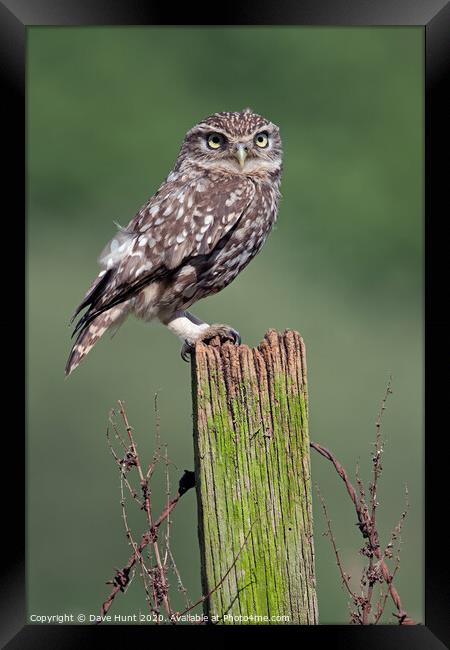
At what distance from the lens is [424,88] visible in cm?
374

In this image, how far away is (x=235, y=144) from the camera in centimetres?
534

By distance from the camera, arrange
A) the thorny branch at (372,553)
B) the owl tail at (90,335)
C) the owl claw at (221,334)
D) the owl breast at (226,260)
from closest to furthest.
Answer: the thorny branch at (372,553), the owl claw at (221,334), the owl tail at (90,335), the owl breast at (226,260)

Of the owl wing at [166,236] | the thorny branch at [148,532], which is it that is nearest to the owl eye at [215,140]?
the owl wing at [166,236]

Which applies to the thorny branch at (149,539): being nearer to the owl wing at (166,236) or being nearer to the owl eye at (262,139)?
the owl wing at (166,236)

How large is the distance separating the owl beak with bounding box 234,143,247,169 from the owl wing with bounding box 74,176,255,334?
146mm

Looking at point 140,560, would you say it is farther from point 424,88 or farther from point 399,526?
point 424,88

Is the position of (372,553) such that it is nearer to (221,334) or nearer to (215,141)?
(221,334)

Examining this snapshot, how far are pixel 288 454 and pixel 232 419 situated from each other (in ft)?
0.76

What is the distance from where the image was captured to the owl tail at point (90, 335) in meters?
4.90

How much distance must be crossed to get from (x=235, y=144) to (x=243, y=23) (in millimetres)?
1802

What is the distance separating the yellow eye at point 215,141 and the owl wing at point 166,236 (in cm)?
28

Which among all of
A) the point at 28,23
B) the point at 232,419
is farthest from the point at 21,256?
A: the point at 232,419

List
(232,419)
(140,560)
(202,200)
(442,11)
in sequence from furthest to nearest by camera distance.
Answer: (202,200) → (442,11) → (140,560) → (232,419)

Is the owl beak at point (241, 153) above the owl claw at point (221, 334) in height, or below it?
above
